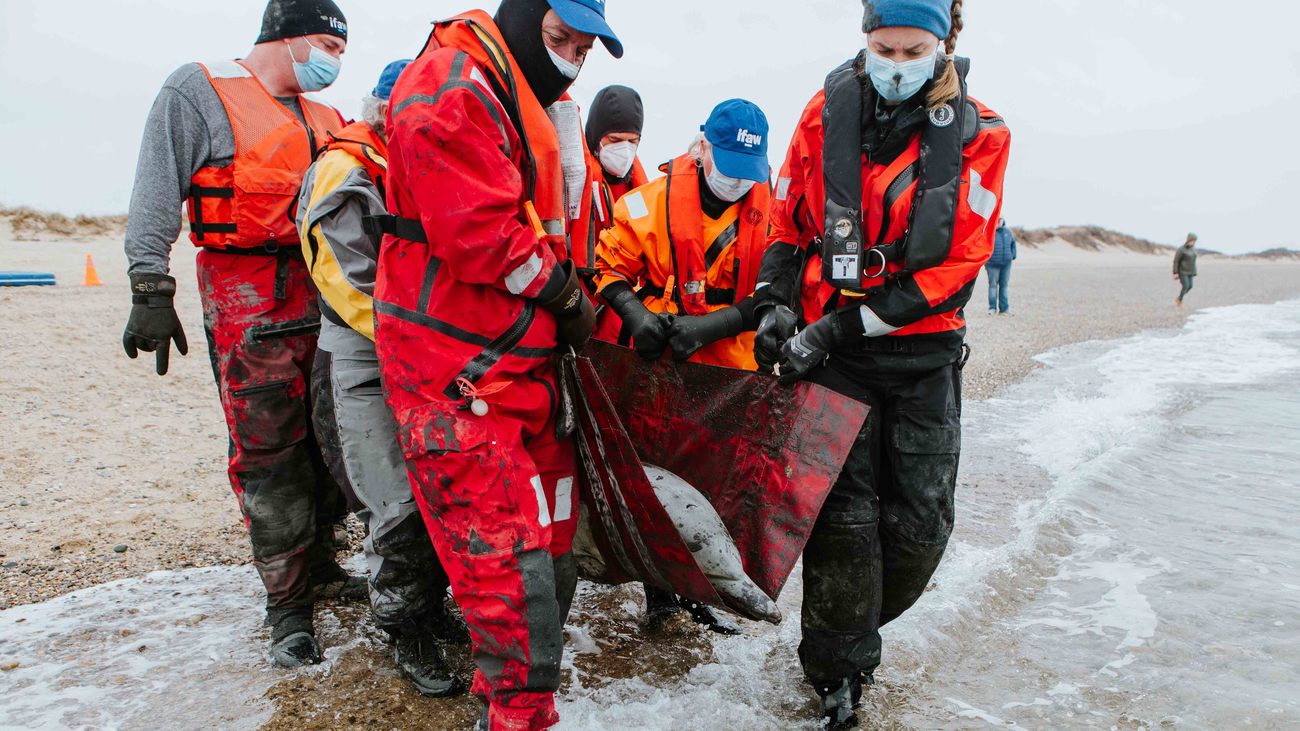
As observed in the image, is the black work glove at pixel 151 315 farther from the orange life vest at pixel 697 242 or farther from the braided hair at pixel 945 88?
the braided hair at pixel 945 88

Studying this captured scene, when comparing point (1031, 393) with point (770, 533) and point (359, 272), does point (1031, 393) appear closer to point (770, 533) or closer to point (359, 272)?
point (770, 533)

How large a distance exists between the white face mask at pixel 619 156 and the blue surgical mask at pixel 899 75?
195 centimetres

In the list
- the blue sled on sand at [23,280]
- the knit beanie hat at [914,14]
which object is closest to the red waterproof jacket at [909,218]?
the knit beanie hat at [914,14]

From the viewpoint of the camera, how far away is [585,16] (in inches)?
A: 97.0

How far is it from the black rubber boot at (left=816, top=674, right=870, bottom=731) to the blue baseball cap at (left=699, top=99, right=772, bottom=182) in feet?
6.05

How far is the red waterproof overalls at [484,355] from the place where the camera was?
2322mm

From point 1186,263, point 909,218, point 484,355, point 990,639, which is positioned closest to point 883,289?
point 909,218

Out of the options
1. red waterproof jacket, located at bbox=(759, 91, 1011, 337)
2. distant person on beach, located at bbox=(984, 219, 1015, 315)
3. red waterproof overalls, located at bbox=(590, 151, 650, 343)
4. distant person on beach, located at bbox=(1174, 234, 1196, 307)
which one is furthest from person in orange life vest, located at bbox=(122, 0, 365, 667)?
distant person on beach, located at bbox=(1174, 234, 1196, 307)

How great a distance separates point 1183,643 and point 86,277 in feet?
54.4

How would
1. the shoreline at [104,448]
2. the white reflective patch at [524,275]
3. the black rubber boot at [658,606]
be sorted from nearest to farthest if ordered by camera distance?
the white reflective patch at [524,275] < the black rubber boot at [658,606] < the shoreline at [104,448]

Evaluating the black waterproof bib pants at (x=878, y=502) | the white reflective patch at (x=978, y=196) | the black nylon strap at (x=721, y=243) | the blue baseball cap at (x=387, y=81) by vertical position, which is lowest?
→ the black waterproof bib pants at (x=878, y=502)

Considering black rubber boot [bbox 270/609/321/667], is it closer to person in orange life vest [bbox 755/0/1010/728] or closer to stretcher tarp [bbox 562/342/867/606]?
stretcher tarp [bbox 562/342/867/606]

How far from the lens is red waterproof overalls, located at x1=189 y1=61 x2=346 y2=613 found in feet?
10.6

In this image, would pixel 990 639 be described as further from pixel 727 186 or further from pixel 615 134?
pixel 615 134
